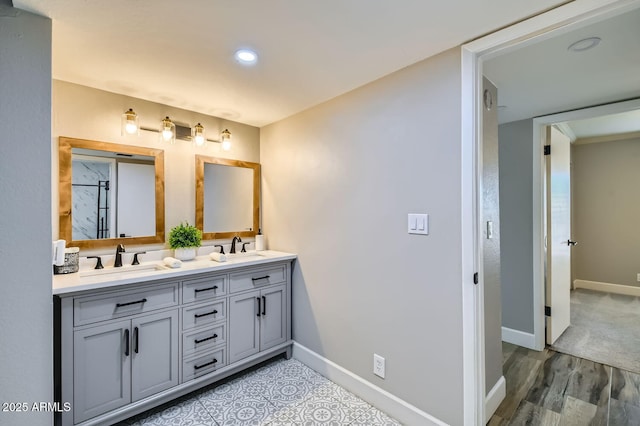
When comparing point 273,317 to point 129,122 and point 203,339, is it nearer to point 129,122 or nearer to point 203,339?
point 203,339

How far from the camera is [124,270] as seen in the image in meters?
2.07

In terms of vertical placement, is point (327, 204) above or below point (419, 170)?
below

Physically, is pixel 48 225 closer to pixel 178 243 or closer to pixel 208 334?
pixel 178 243

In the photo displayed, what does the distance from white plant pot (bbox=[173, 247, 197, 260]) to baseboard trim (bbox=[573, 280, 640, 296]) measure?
5807 millimetres

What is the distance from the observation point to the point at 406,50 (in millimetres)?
1672

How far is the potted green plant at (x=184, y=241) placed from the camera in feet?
7.78

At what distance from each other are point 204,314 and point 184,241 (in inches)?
25.1

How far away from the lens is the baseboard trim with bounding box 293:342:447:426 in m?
1.79

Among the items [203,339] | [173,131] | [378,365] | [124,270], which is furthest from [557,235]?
[124,270]

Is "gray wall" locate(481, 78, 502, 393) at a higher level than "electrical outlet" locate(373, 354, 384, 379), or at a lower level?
higher

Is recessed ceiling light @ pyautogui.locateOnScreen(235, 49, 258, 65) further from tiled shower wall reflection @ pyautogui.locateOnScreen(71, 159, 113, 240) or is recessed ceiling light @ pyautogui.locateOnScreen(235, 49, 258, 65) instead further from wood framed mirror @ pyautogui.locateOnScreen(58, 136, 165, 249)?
tiled shower wall reflection @ pyautogui.locateOnScreen(71, 159, 113, 240)

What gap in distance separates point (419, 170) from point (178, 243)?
6.28 ft

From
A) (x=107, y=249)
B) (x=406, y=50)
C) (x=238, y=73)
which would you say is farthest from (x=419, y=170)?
(x=107, y=249)

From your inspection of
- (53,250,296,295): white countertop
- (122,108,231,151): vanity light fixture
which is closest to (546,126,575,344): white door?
(53,250,296,295): white countertop
